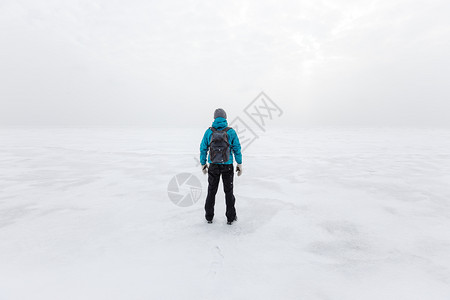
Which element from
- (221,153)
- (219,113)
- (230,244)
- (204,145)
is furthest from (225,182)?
(219,113)

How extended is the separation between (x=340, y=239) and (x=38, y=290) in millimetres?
3834

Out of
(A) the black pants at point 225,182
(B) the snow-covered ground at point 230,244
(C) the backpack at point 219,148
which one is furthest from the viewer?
(A) the black pants at point 225,182

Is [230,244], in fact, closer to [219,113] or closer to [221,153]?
[221,153]

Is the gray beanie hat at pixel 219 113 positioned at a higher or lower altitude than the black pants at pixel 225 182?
higher

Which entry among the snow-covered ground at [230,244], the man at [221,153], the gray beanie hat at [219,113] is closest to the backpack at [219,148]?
the man at [221,153]

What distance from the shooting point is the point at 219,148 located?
3738 millimetres

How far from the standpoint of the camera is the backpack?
3744 mm

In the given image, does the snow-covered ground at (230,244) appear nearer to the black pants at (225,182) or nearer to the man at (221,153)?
the black pants at (225,182)

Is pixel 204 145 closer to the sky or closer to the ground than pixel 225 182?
closer to the sky

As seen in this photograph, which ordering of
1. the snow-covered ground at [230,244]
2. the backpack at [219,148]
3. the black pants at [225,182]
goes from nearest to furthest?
the snow-covered ground at [230,244]
the backpack at [219,148]
the black pants at [225,182]

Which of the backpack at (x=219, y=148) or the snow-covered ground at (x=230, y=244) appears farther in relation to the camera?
the backpack at (x=219, y=148)

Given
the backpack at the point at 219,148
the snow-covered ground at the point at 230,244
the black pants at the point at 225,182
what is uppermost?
the backpack at the point at 219,148

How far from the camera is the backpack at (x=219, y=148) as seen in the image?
3.74 m

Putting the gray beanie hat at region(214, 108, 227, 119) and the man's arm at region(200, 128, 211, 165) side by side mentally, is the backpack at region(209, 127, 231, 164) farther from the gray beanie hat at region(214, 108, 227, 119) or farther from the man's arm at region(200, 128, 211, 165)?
the gray beanie hat at region(214, 108, 227, 119)
